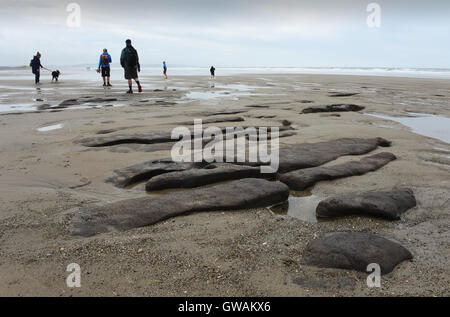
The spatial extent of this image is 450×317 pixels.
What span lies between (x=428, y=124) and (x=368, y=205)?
17.6ft

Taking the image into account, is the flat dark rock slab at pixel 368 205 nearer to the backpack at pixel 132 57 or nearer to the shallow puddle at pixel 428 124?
the shallow puddle at pixel 428 124

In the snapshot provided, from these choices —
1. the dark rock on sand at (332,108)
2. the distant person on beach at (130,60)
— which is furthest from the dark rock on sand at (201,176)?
the distant person on beach at (130,60)

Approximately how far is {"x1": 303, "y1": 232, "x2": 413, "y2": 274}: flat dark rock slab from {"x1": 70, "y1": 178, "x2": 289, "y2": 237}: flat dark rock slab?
0.81 metres

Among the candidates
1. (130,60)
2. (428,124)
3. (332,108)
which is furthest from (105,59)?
(428,124)

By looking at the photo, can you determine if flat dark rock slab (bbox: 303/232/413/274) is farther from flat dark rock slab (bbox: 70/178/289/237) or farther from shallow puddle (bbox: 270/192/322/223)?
flat dark rock slab (bbox: 70/178/289/237)

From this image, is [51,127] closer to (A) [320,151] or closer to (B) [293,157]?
Result: (B) [293,157]

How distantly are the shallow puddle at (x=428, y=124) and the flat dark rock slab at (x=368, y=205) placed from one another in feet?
11.0

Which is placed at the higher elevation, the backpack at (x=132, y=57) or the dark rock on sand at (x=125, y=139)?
the backpack at (x=132, y=57)

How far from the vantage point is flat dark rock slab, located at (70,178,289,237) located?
8.13ft

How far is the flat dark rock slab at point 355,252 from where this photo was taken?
6.56 feet

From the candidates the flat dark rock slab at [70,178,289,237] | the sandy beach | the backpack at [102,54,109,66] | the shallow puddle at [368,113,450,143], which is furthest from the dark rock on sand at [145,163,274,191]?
the backpack at [102,54,109,66]

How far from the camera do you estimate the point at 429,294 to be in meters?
1.76
